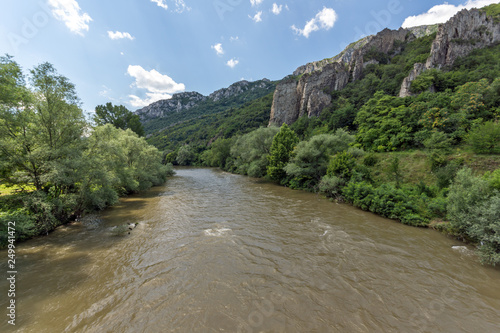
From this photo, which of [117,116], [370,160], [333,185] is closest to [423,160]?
[370,160]

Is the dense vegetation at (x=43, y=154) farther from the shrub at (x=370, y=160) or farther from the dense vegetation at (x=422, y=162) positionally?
the shrub at (x=370, y=160)

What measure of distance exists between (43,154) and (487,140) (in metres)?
31.9

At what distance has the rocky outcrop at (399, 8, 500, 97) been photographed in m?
47.2

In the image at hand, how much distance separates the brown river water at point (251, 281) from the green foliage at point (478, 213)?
0.85 metres

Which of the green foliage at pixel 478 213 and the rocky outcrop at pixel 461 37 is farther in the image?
the rocky outcrop at pixel 461 37

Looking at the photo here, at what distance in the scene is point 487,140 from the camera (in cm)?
1437

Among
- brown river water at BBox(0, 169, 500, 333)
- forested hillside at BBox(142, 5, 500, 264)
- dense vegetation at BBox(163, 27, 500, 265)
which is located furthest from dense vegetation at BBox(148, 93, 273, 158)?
brown river water at BBox(0, 169, 500, 333)

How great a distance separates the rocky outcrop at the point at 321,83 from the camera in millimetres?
68537

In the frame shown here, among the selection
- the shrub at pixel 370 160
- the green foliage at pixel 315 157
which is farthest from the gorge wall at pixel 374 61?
the green foliage at pixel 315 157

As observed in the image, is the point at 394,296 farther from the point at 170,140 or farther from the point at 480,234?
the point at 170,140

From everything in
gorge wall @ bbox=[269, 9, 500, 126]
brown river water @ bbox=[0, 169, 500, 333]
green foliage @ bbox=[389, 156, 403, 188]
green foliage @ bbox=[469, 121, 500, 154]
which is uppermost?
gorge wall @ bbox=[269, 9, 500, 126]

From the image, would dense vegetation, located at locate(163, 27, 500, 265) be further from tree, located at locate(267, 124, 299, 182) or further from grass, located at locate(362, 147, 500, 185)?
tree, located at locate(267, 124, 299, 182)

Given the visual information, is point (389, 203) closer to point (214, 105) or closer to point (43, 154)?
point (43, 154)

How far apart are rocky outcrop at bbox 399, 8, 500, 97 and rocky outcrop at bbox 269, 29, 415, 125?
23533mm
